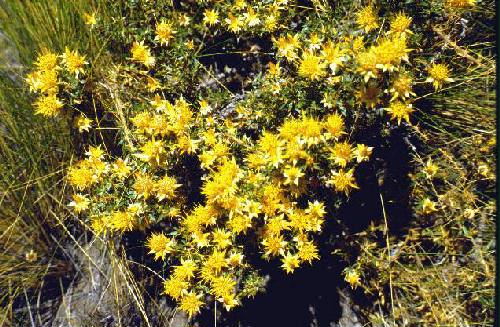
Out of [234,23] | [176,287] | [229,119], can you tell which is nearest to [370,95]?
[229,119]

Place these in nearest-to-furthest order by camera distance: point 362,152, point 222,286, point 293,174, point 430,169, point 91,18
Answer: point 293,174 → point 362,152 → point 222,286 → point 430,169 → point 91,18

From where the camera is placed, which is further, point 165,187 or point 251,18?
point 251,18

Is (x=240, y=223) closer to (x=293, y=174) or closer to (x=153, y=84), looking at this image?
(x=293, y=174)

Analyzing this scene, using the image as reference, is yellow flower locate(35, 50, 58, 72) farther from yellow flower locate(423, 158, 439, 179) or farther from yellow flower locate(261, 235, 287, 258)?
yellow flower locate(423, 158, 439, 179)

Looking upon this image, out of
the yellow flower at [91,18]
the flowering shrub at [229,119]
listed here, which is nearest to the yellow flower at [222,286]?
the flowering shrub at [229,119]

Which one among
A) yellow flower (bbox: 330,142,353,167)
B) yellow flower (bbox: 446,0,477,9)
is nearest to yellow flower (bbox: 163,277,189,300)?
yellow flower (bbox: 330,142,353,167)

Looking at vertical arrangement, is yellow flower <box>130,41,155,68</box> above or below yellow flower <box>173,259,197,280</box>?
above

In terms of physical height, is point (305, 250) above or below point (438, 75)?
below
